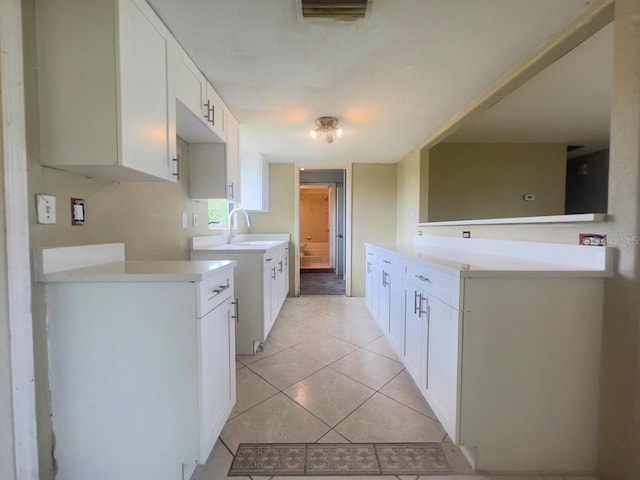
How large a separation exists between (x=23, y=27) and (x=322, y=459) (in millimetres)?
2095

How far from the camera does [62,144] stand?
1027 mm

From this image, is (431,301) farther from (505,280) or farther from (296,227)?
(296,227)

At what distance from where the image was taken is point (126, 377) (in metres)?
1.06

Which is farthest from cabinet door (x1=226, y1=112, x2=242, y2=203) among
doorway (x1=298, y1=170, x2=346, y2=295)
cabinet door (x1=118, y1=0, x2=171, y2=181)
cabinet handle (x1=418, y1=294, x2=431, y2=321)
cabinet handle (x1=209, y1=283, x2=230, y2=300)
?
doorway (x1=298, y1=170, x2=346, y2=295)

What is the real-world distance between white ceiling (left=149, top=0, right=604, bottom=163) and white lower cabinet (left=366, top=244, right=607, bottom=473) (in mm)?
1177

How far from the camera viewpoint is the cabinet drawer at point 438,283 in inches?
47.2

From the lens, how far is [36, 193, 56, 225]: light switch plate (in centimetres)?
100

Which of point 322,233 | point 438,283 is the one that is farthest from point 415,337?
point 322,233

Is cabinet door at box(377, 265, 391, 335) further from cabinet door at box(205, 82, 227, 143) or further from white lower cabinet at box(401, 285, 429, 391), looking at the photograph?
cabinet door at box(205, 82, 227, 143)

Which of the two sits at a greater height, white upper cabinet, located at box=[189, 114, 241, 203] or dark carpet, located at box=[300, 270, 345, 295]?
white upper cabinet, located at box=[189, 114, 241, 203]

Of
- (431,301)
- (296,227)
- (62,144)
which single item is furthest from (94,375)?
(296,227)

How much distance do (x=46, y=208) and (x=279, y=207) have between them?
317 centimetres

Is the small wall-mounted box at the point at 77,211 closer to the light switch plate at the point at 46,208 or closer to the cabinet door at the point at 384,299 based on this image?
the light switch plate at the point at 46,208

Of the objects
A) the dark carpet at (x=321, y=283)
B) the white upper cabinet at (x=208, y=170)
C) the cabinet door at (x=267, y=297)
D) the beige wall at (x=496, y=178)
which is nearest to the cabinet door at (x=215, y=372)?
the cabinet door at (x=267, y=297)
